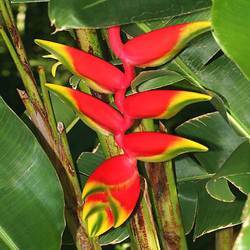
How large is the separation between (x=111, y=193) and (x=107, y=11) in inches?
6.5

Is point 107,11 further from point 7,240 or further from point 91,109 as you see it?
point 7,240

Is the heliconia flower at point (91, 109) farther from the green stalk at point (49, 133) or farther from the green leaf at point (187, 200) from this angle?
the green leaf at point (187, 200)

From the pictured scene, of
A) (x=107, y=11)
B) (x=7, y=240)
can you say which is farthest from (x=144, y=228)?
(x=107, y=11)

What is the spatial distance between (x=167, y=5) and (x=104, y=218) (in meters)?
0.21

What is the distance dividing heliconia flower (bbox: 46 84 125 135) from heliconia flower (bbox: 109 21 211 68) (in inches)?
2.0

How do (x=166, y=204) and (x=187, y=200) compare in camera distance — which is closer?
(x=166, y=204)

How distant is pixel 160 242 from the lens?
83 centimetres

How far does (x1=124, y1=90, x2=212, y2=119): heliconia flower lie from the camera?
25.7 inches

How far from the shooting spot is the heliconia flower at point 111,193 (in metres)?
0.67

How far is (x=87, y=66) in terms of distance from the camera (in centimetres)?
67

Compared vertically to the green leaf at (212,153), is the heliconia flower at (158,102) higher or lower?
higher

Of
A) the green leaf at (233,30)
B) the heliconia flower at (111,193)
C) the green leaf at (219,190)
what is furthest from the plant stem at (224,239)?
the green leaf at (233,30)

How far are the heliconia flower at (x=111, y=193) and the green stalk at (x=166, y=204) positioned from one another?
0.34 feet

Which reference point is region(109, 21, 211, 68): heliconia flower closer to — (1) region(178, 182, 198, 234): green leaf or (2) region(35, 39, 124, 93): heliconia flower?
(2) region(35, 39, 124, 93): heliconia flower
